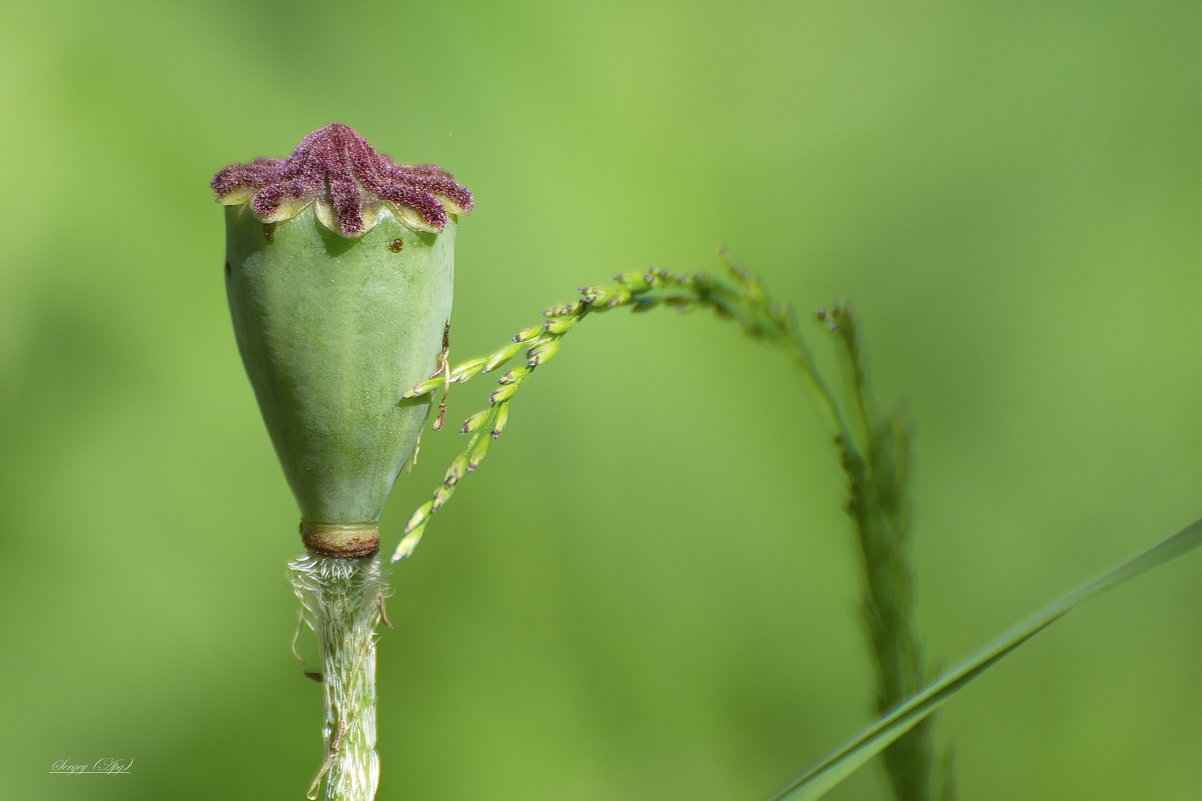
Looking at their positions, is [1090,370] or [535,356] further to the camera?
[1090,370]

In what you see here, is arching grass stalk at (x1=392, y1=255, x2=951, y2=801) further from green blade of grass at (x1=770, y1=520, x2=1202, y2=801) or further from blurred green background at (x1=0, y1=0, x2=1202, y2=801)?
blurred green background at (x1=0, y1=0, x2=1202, y2=801)

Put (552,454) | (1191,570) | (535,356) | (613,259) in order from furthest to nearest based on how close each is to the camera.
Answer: (613,259) < (552,454) < (1191,570) < (535,356)

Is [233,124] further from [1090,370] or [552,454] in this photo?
[1090,370]

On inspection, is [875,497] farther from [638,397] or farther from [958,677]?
[638,397]

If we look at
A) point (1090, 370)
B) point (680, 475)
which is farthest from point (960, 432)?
point (680, 475)

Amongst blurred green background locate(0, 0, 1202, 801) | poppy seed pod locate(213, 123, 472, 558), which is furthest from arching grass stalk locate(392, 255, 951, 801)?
blurred green background locate(0, 0, 1202, 801)

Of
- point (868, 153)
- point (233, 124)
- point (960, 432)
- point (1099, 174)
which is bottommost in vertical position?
point (960, 432)

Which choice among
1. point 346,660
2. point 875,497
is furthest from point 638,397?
point 346,660

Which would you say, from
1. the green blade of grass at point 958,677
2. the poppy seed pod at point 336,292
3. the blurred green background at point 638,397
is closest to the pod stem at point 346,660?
the poppy seed pod at point 336,292
